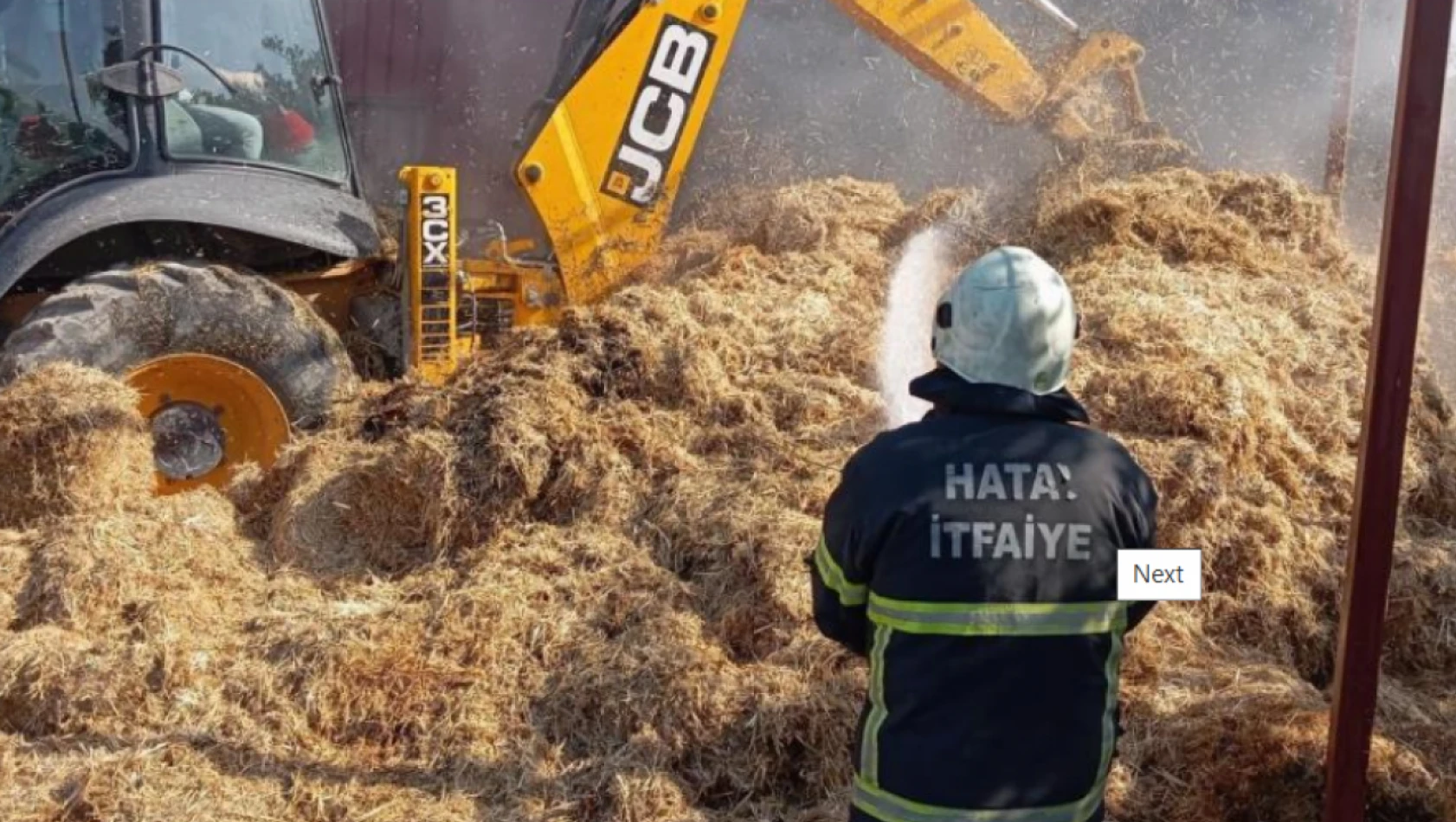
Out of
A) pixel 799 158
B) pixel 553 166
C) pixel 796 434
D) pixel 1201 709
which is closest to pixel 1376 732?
pixel 1201 709

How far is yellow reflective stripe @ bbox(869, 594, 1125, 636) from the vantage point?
235 cm

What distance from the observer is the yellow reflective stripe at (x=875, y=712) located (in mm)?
2443

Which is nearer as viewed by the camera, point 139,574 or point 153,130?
point 139,574

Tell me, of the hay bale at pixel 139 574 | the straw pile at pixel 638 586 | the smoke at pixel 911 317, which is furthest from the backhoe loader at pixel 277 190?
the smoke at pixel 911 317

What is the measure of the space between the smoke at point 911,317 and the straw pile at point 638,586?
0.14 meters

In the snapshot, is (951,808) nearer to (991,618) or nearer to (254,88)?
(991,618)

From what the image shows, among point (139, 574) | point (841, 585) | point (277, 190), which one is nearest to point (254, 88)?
point (277, 190)

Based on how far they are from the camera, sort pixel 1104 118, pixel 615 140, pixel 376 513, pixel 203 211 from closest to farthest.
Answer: pixel 376 513 → pixel 203 211 → pixel 615 140 → pixel 1104 118

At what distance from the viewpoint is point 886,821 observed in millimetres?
2447

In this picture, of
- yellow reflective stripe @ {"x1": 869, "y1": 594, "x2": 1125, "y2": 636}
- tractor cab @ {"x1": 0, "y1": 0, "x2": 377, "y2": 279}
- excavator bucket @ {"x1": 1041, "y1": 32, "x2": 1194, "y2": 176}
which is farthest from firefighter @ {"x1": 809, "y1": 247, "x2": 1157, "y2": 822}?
excavator bucket @ {"x1": 1041, "y1": 32, "x2": 1194, "y2": 176}

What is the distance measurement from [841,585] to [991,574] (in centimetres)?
29

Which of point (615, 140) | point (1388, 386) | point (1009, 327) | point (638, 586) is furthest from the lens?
point (615, 140)

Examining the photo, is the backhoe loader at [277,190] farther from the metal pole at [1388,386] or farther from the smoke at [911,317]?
the metal pole at [1388,386]

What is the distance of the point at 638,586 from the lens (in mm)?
4527
